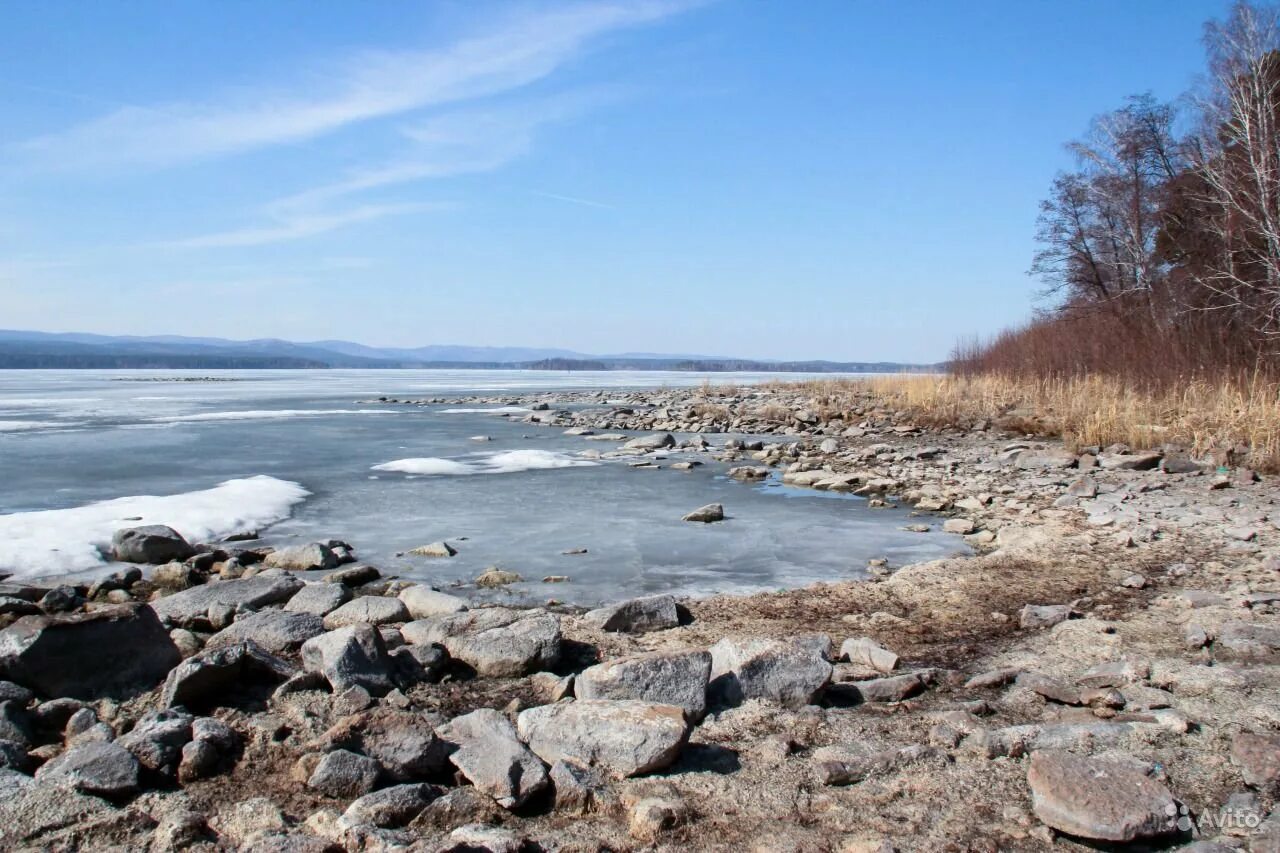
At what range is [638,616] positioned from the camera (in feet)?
14.8

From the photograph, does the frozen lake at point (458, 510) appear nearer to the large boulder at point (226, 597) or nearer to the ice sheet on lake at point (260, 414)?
the large boulder at point (226, 597)

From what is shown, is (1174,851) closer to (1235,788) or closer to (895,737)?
(1235,788)

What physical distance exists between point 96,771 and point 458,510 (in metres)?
5.88

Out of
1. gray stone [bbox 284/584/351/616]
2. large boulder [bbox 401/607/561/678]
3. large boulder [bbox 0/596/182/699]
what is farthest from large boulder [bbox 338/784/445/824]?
gray stone [bbox 284/584/351/616]

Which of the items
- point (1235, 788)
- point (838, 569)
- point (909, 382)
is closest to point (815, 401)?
point (909, 382)

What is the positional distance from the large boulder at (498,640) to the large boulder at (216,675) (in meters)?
0.72

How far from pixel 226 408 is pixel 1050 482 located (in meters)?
22.0

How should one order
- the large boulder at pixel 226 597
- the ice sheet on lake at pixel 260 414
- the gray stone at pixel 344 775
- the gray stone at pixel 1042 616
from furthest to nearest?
the ice sheet on lake at pixel 260 414
the large boulder at pixel 226 597
the gray stone at pixel 1042 616
the gray stone at pixel 344 775

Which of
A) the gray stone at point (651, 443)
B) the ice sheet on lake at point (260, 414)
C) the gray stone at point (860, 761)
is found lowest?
the ice sheet on lake at point (260, 414)

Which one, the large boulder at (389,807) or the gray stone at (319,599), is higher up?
the large boulder at (389,807)

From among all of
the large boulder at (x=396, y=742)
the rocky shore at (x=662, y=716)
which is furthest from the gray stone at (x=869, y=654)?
the large boulder at (x=396, y=742)

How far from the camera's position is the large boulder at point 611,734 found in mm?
2809

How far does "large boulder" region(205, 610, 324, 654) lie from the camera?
4.07m

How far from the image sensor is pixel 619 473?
37.3ft
